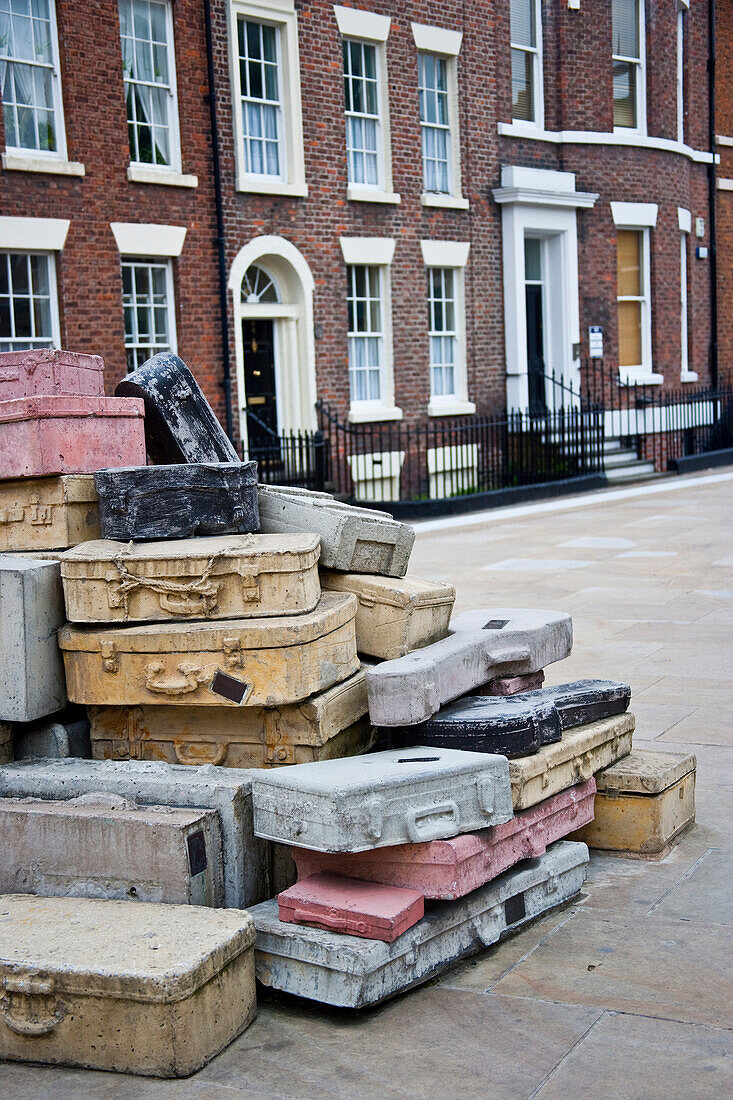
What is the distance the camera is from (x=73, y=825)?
4184 millimetres

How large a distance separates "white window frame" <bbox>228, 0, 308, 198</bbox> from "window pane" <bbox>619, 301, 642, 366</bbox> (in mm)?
8023

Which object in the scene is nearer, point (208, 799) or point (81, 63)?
point (208, 799)

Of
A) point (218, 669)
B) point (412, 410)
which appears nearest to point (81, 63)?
point (412, 410)

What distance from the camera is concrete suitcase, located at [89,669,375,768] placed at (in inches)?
185

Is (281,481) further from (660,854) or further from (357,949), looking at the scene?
(357,949)

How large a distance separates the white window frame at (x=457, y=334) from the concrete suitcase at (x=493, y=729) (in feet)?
48.8

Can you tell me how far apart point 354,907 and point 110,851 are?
2.78 ft

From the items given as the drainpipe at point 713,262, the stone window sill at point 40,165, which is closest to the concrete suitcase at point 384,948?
the stone window sill at point 40,165

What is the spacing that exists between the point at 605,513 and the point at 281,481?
14.5 feet

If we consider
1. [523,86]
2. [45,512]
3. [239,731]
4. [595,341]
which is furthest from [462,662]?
[523,86]

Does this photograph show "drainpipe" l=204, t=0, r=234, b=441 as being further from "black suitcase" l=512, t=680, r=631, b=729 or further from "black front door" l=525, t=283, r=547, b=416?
"black suitcase" l=512, t=680, r=631, b=729

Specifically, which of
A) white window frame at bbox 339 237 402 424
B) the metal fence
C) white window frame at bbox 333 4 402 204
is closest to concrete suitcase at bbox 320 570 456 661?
the metal fence

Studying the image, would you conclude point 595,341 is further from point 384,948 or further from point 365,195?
point 384,948

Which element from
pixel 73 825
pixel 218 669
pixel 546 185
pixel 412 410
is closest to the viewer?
pixel 73 825
